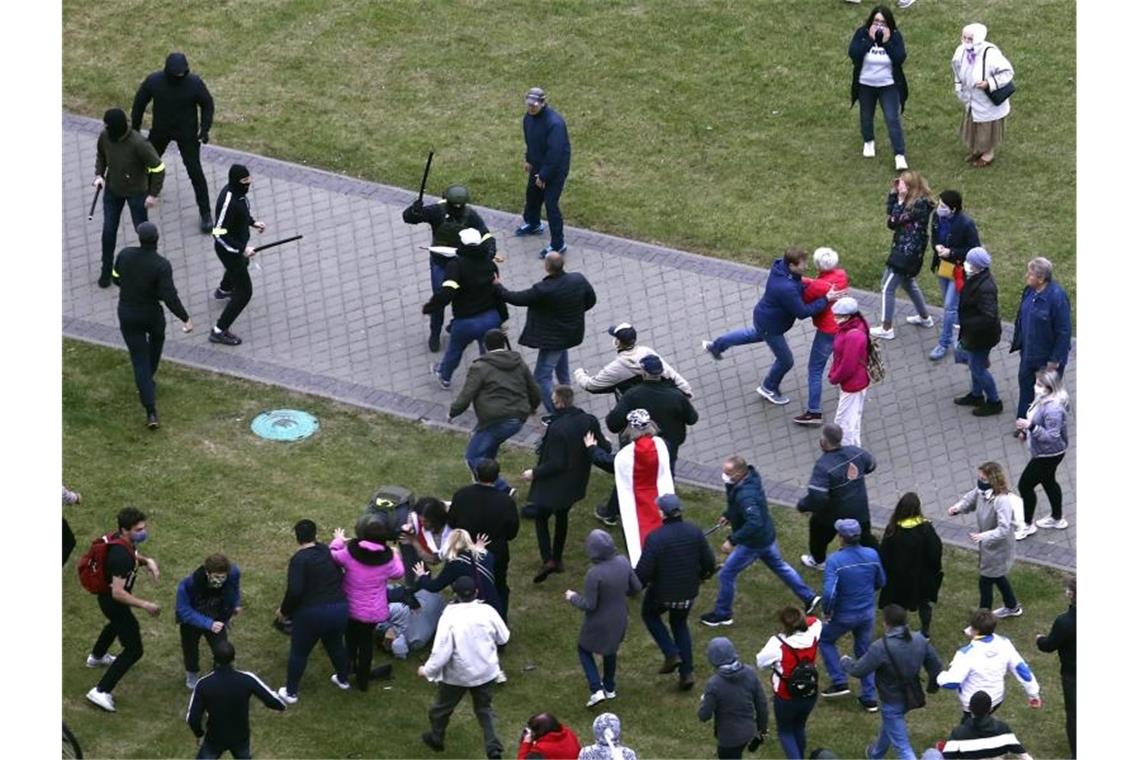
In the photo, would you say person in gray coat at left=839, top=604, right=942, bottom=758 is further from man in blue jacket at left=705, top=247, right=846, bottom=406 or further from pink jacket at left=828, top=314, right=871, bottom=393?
man in blue jacket at left=705, top=247, right=846, bottom=406

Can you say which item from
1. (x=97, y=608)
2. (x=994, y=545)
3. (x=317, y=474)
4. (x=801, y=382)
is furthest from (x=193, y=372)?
(x=994, y=545)

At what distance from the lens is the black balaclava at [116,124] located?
2261cm

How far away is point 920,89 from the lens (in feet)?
88.1

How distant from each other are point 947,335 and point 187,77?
7.64 metres

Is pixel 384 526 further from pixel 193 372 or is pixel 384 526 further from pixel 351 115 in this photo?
pixel 351 115

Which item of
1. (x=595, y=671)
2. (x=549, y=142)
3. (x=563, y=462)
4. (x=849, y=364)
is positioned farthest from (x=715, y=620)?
(x=549, y=142)

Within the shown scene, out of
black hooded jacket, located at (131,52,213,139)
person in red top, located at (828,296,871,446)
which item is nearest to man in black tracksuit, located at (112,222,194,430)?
black hooded jacket, located at (131,52,213,139)

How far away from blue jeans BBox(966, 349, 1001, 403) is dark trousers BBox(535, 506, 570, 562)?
423 centimetres

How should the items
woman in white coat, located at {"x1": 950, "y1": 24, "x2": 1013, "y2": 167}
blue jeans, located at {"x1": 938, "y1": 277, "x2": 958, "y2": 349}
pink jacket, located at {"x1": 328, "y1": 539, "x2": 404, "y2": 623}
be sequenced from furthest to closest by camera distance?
woman in white coat, located at {"x1": 950, "y1": 24, "x2": 1013, "y2": 167}
blue jeans, located at {"x1": 938, "y1": 277, "x2": 958, "y2": 349}
pink jacket, located at {"x1": 328, "y1": 539, "x2": 404, "y2": 623}

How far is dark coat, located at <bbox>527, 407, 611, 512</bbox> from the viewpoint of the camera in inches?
768

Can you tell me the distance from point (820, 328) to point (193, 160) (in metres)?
6.44

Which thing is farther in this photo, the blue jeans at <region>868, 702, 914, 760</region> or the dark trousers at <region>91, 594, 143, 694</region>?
the dark trousers at <region>91, 594, 143, 694</region>

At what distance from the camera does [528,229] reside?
24.4m

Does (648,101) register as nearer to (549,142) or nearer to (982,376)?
(549,142)
